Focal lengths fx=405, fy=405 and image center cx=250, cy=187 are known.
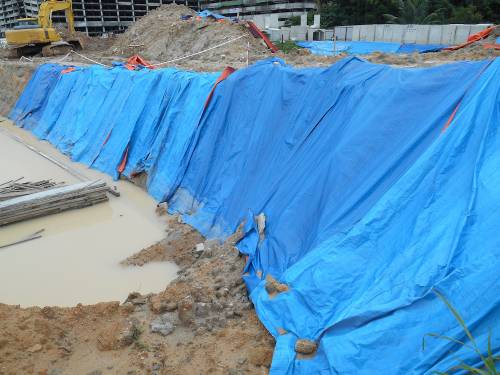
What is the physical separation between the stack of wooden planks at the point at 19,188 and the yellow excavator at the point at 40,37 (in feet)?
48.3

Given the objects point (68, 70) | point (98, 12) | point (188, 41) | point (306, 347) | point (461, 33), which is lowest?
point (306, 347)

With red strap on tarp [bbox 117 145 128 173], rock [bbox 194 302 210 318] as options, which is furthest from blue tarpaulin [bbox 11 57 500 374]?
red strap on tarp [bbox 117 145 128 173]

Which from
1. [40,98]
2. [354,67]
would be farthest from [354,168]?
[40,98]

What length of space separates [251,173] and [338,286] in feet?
8.90

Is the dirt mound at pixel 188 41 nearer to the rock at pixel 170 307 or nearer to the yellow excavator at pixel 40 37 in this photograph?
the yellow excavator at pixel 40 37

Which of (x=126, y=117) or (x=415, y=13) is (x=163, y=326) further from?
(x=415, y=13)

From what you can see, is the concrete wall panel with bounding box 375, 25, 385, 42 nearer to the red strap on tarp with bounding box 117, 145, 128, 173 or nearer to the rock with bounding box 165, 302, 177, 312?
the red strap on tarp with bounding box 117, 145, 128, 173

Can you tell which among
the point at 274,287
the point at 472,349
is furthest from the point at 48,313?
the point at 472,349

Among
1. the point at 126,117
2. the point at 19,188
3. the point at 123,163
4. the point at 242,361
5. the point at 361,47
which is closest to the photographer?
the point at 242,361

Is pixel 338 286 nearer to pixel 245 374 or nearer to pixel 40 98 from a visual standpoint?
pixel 245 374

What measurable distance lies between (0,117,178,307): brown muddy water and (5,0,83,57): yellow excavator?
14.2m

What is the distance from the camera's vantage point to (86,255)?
587cm

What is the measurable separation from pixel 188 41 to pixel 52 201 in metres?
11.2

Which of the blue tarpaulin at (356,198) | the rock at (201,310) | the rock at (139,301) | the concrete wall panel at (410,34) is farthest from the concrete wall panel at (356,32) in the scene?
the rock at (201,310)
